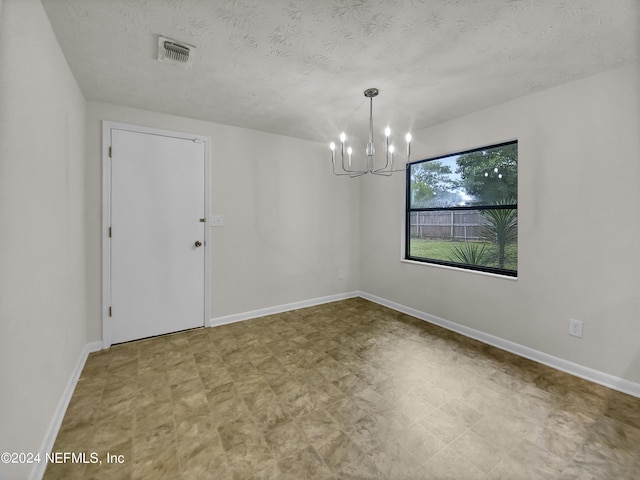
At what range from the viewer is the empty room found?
1.41 m

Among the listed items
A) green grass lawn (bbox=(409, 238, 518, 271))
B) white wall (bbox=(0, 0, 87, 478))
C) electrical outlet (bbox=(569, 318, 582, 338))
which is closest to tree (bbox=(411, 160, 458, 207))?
green grass lawn (bbox=(409, 238, 518, 271))

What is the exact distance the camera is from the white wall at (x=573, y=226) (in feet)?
6.56

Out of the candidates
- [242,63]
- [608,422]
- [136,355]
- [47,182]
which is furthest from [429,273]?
[47,182]

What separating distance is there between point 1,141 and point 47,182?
1.91ft

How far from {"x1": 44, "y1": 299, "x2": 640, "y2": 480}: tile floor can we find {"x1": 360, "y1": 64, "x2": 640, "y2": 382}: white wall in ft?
1.05

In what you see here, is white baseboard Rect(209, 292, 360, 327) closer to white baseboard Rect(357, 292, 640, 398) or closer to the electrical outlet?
white baseboard Rect(357, 292, 640, 398)

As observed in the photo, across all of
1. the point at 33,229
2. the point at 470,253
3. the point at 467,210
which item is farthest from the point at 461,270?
the point at 33,229

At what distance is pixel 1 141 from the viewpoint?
42.0 inches

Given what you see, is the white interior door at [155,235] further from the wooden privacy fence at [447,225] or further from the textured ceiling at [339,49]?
the wooden privacy fence at [447,225]

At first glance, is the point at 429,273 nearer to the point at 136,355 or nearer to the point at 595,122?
the point at 595,122

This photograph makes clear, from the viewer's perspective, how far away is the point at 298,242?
3.90 meters

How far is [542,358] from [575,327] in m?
0.39

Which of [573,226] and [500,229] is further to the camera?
[500,229]

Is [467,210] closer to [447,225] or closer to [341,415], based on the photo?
[447,225]
